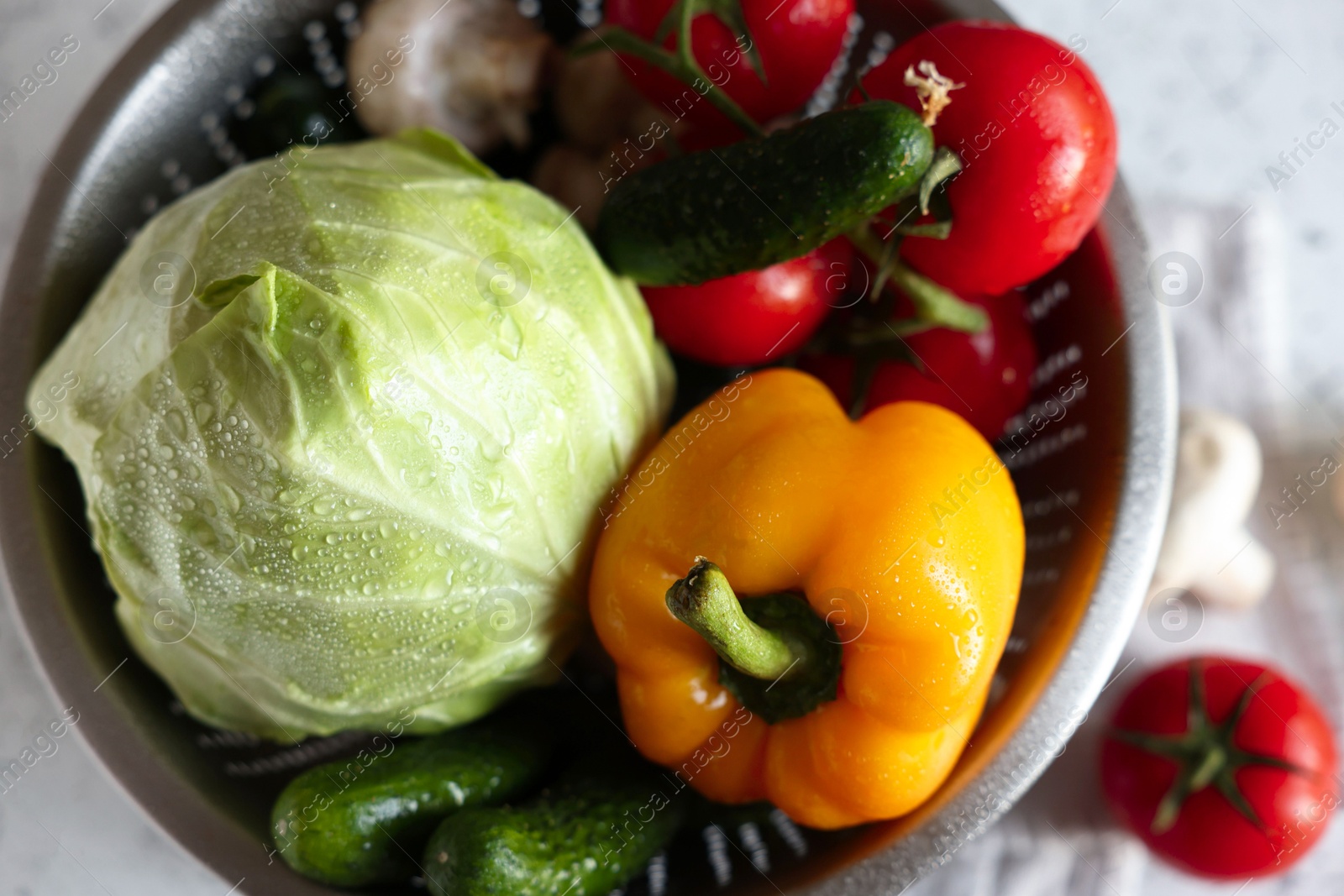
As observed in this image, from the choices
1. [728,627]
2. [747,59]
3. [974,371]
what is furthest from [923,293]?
[728,627]

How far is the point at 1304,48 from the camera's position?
1.31 meters

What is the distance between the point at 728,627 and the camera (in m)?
0.67

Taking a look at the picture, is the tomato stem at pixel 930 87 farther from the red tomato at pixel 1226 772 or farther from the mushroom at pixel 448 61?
the red tomato at pixel 1226 772

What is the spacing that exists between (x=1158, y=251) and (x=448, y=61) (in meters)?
0.85

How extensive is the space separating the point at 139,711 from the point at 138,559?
0.19 meters

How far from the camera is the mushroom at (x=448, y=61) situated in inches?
38.3

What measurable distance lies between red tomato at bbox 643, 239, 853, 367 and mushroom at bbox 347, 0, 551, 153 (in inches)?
11.4

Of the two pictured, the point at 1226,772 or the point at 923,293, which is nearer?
the point at 923,293

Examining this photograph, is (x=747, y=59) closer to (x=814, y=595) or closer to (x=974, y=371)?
(x=974, y=371)

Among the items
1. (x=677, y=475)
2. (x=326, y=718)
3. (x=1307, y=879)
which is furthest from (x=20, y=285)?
(x=1307, y=879)

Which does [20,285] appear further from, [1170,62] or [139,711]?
[1170,62]

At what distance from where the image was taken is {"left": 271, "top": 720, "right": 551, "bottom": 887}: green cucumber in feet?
2.44

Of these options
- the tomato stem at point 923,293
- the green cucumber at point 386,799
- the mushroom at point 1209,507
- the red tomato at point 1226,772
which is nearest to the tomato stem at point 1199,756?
the red tomato at point 1226,772

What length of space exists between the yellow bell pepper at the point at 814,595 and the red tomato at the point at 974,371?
11 centimetres
